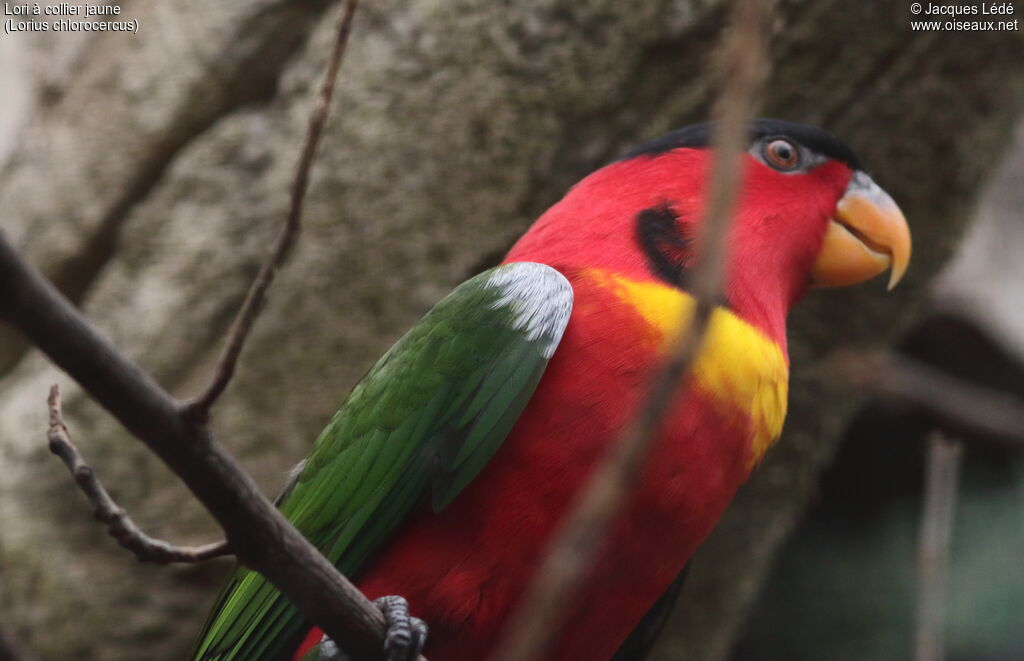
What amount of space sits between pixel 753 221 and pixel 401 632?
4.06ft

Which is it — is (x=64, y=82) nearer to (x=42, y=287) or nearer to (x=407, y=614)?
(x=407, y=614)

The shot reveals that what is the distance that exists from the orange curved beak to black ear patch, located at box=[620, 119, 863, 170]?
11cm

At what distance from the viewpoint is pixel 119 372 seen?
1.10 m

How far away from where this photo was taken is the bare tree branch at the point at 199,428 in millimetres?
1034

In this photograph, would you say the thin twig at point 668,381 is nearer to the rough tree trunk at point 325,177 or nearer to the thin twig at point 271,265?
the thin twig at point 271,265

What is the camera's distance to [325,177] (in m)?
3.63

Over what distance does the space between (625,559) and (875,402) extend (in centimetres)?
368

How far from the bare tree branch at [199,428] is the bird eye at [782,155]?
148cm

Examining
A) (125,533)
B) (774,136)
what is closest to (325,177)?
(774,136)

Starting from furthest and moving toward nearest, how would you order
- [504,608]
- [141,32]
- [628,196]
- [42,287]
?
[141,32]
[628,196]
[504,608]
[42,287]

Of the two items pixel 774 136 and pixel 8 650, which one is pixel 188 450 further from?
pixel 774 136

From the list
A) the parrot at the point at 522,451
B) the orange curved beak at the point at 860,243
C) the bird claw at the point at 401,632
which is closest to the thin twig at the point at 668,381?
the bird claw at the point at 401,632

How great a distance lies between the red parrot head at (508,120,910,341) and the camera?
221 cm

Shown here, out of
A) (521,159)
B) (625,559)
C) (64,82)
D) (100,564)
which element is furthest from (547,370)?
(64,82)
